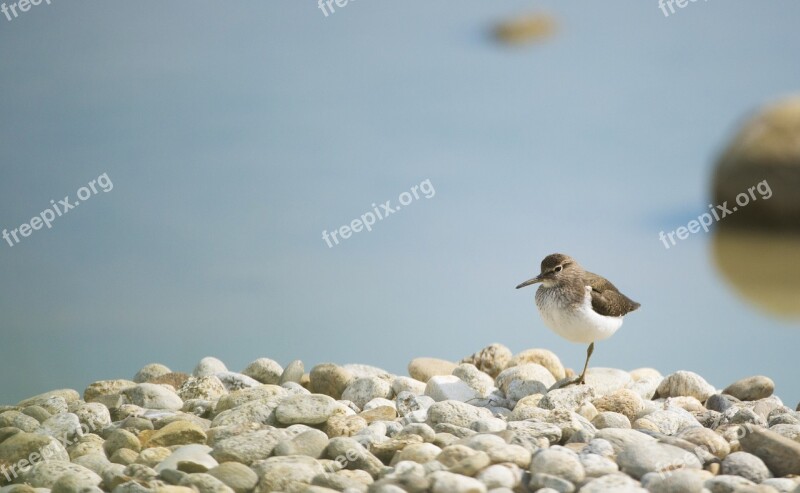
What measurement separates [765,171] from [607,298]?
243 inches

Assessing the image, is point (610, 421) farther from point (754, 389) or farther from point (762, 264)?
point (762, 264)

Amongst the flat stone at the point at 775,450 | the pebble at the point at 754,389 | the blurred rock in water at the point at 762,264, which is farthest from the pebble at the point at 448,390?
the blurred rock in water at the point at 762,264

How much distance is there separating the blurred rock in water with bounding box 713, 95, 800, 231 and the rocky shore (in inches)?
199

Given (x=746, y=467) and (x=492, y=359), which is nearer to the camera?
(x=746, y=467)

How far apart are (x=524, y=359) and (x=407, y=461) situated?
10.6 ft

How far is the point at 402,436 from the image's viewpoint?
4.07m

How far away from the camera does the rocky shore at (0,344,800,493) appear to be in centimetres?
344

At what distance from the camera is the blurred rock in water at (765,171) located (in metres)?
10.3

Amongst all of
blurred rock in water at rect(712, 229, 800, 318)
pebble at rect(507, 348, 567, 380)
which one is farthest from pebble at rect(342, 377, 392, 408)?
blurred rock in water at rect(712, 229, 800, 318)

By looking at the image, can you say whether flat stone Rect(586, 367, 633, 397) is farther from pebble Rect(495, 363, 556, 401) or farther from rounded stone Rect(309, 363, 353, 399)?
rounded stone Rect(309, 363, 353, 399)

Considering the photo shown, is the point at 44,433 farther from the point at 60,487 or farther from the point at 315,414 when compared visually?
the point at 315,414

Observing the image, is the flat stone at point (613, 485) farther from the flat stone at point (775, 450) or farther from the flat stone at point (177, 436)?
the flat stone at point (177, 436)

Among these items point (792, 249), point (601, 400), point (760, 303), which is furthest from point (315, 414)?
point (792, 249)

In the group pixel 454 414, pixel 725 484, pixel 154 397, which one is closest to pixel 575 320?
pixel 454 414
